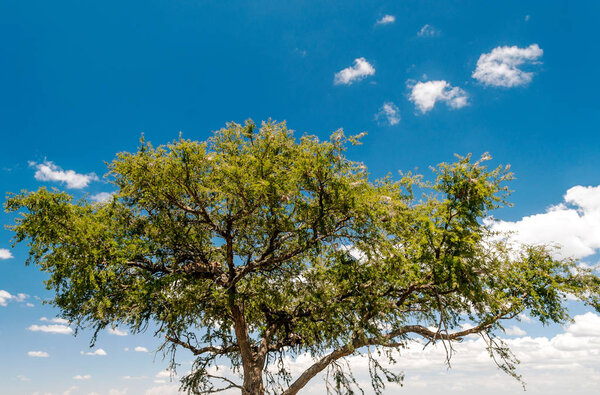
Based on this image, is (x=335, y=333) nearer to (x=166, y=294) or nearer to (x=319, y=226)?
(x=319, y=226)

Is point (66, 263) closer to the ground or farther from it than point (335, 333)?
farther from it

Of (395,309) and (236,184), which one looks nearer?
(236,184)

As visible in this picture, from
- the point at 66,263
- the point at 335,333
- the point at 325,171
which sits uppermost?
the point at 325,171

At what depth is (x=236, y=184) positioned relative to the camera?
487 inches

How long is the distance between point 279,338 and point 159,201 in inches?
322

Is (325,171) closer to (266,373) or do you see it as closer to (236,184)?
(236,184)

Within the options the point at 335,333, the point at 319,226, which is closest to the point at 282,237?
the point at 319,226

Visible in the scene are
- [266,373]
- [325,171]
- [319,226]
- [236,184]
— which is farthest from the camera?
[266,373]

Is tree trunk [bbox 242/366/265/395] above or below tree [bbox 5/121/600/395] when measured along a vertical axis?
below

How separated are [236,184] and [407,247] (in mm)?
5762

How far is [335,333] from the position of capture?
44.2 feet

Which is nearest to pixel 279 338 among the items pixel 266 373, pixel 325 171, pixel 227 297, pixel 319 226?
pixel 266 373

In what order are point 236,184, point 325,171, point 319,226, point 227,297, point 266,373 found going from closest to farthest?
1. point 325,171
2. point 236,184
3. point 319,226
4. point 227,297
5. point 266,373

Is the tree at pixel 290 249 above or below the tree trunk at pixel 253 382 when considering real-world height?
above
